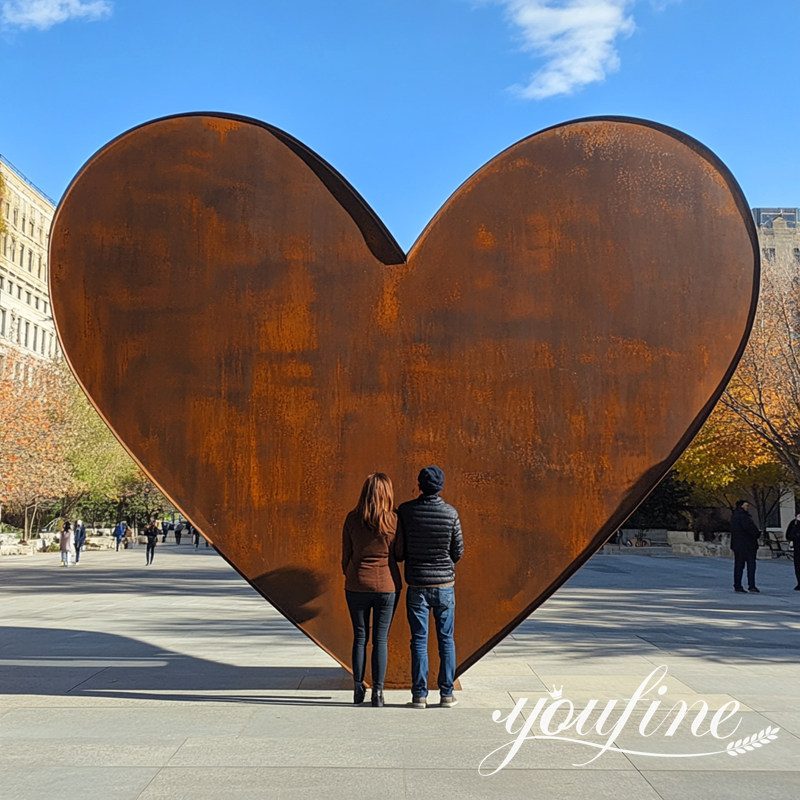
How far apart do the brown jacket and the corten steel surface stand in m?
0.50

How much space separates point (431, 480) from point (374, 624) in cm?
102

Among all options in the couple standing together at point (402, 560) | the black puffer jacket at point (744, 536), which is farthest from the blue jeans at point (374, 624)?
the black puffer jacket at point (744, 536)

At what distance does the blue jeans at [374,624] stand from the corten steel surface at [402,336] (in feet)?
1.22

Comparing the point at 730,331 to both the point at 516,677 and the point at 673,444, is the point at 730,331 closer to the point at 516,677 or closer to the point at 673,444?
the point at 673,444

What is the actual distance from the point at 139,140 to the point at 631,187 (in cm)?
355

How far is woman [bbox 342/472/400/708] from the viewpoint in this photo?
6.02 meters

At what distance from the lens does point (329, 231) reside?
671 centimetres

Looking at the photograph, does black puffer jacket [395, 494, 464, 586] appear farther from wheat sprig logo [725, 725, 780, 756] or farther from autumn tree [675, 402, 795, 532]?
autumn tree [675, 402, 795, 532]

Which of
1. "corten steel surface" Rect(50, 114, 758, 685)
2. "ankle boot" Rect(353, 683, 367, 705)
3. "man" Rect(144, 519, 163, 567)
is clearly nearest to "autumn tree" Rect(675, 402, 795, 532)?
"man" Rect(144, 519, 163, 567)

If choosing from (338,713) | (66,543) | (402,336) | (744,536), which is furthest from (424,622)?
(66,543)

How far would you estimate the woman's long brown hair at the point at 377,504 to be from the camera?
600 cm

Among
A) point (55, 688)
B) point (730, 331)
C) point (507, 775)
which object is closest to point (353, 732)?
point (507, 775)

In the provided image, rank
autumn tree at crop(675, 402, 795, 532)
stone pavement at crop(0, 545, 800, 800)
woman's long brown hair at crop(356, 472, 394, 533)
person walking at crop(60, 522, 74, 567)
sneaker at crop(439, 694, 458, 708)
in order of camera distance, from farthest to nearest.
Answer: autumn tree at crop(675, 402, 795, 532), person walking at crop(60, 522, 74, 567), sneaker at crop(439, 694, 458, 708), woman's long brown hair at crop(356, 472, 394, 533), stone pavement at crop(0, 545, 800, 800)

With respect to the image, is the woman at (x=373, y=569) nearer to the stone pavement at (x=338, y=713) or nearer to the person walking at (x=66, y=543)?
the stone pavement at (x=338, y=713)
